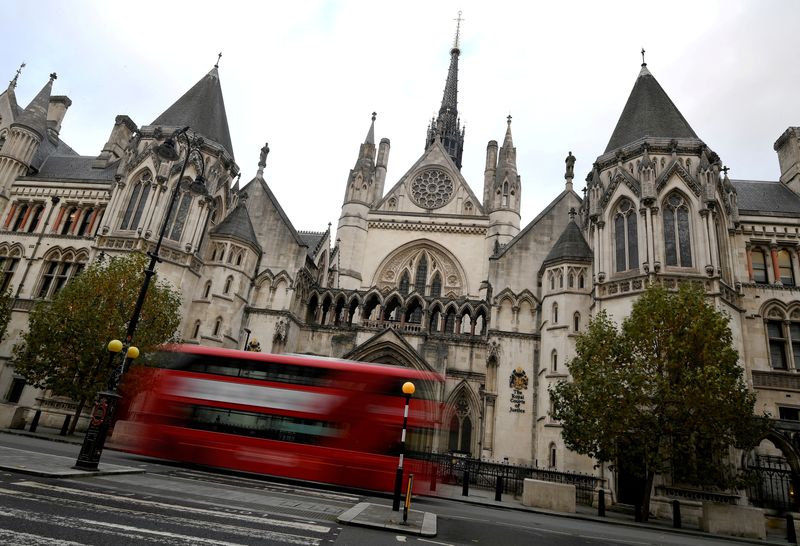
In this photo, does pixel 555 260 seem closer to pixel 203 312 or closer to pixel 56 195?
pixel 203 312

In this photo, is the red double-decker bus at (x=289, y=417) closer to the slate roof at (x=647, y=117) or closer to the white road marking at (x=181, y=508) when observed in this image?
the white road marking at (x=181, y=508)

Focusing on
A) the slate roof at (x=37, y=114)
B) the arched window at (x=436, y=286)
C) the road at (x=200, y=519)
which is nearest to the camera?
the road at (x=200, y=519)

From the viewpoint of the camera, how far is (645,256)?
22.5 meters

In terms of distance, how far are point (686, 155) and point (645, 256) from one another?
6065 millimetres

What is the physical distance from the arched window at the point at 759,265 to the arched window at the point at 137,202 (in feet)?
107

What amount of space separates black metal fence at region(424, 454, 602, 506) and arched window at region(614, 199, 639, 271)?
10.1 m

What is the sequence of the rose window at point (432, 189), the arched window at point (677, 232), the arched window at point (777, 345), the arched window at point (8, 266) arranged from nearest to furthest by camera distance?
the arched window at point (677, 232)
the arched window at point (777, 345)
the arched window at point (8, 266)
the rose window at point (432, 189)

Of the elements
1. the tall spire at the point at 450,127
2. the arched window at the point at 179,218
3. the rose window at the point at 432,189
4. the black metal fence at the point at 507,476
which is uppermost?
the tall spire at the point at 450,127

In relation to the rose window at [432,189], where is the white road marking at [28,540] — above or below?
below

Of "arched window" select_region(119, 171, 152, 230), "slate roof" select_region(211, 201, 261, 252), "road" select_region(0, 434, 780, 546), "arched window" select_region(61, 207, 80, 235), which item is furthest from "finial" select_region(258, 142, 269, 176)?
"road" select_region(0, 434, 780, 546)

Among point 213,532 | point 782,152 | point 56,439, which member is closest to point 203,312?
point 56,439

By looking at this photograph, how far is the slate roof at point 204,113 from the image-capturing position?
96.3ft

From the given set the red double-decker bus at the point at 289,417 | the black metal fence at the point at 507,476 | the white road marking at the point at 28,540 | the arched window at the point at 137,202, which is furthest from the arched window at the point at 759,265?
the arched window at the point at 137,202

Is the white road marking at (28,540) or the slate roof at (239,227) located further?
the slate roof at (239,227)
